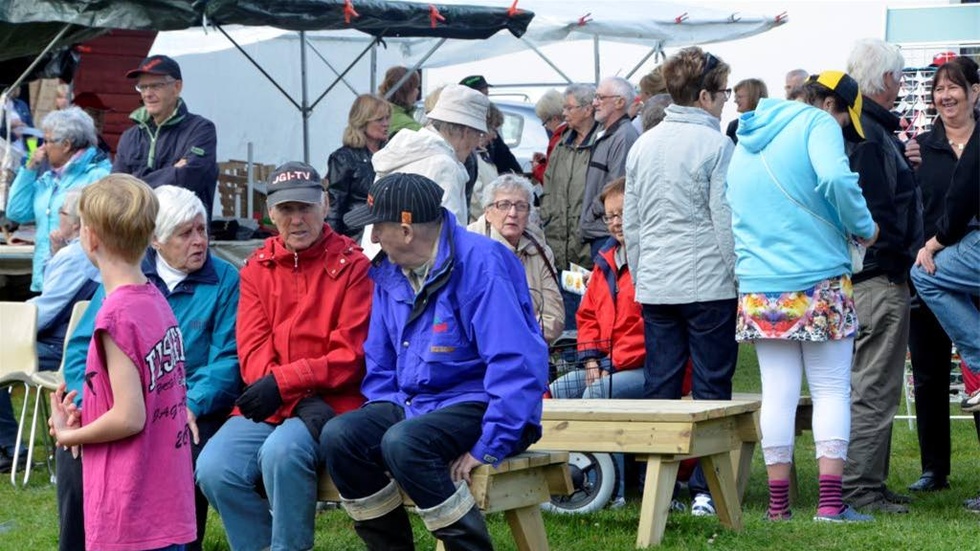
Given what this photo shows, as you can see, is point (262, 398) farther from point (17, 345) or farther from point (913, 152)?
point (913, 152)

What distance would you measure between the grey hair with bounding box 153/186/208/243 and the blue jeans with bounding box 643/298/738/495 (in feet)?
6.60

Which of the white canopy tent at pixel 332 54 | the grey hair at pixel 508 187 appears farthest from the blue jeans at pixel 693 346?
the white canopy tent at pixel 332 54

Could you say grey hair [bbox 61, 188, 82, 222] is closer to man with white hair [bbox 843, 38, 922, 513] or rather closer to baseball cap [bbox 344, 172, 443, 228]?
baseball cap [bbox 344, 172, 443, 228]

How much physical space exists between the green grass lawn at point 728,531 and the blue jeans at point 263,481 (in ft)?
2.25

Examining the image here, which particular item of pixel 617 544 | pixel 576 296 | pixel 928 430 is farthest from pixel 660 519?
pixel 576 296

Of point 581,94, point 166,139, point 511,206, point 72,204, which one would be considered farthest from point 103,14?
point 511,206

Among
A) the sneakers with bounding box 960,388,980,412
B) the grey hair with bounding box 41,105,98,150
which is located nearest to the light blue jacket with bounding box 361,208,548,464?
the sneakers with bounding box 960,388,980,412

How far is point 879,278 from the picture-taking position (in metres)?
6.41

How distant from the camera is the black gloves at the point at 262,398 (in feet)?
17.6

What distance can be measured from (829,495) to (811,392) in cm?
42

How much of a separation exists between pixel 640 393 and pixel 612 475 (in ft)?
1.39

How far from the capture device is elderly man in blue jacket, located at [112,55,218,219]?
26.9ft

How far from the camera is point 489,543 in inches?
194

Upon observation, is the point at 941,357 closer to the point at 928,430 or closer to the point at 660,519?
the point at 928,430
